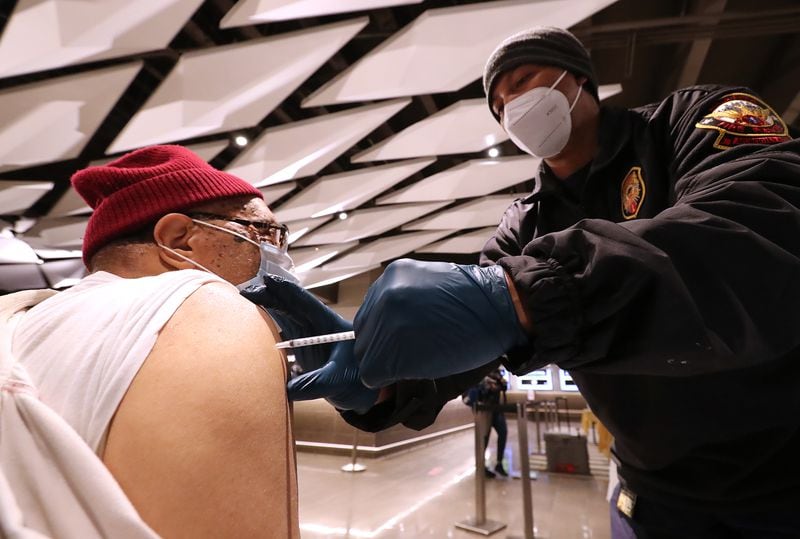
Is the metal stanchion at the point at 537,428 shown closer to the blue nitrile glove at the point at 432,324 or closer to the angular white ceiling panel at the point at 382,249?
the angular white ceiling panel at the point at 382,249

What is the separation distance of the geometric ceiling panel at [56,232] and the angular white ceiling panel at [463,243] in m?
5.47

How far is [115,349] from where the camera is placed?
583 mm

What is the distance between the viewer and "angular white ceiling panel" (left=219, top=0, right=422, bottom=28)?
270 centimetres

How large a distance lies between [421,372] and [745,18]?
4103 millimetres

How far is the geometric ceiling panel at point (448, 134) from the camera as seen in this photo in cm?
407

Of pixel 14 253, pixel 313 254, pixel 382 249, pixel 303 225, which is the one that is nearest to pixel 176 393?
pixel 14 253

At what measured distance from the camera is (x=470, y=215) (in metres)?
6.70

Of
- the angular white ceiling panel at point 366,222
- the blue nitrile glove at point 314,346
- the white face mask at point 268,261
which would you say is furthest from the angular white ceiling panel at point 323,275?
the blue nitrile glove at point 314,346

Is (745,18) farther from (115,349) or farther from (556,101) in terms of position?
(115,349)

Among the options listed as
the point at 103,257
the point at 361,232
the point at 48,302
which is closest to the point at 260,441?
the point at 48,302

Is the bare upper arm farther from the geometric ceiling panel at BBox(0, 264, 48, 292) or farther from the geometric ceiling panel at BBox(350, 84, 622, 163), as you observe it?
the geometric ceiling panel at BBox(350, 84, 622, 163)

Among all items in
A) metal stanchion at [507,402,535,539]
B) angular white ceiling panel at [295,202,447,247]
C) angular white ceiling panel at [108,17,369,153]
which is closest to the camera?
metal stanchion at [507,402,535,539]

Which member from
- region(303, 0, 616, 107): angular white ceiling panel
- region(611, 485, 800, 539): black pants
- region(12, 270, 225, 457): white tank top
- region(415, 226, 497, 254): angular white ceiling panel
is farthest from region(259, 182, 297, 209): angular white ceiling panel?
region(611, 485, 800, 539): black pants

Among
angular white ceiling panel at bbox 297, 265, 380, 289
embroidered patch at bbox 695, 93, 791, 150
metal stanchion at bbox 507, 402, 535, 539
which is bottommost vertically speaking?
angular white ceiling panel at bbox 297, 265, 380, 289
